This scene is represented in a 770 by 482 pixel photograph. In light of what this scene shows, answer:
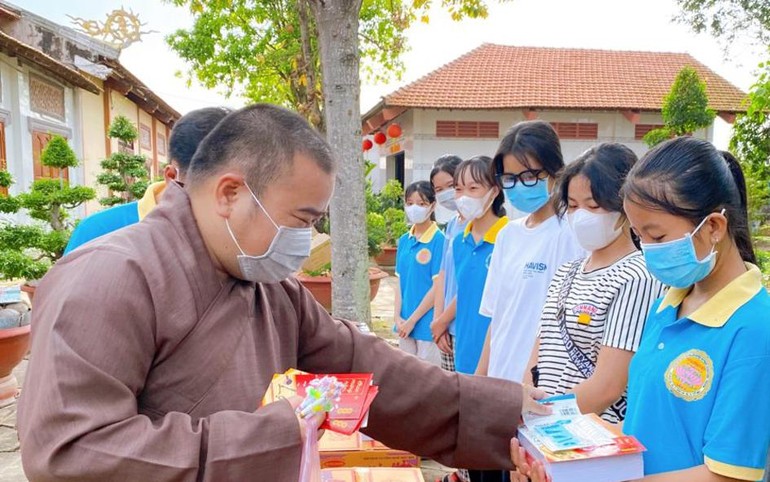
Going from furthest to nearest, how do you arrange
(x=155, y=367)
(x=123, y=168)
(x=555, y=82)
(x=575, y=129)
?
(x=555, y=82) < (x=575, y=129) < (x=123, y=168) < (x=155, y=367)

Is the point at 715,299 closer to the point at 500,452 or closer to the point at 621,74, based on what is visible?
the point at 500,452

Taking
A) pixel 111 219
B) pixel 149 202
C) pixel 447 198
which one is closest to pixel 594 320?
pixel 149 202

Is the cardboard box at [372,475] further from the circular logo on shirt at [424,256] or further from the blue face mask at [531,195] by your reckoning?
the circular logo on shirt at [424,256]

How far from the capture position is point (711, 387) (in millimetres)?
1296

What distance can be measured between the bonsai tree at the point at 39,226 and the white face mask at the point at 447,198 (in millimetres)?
3317

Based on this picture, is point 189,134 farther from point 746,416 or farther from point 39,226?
point 39,226

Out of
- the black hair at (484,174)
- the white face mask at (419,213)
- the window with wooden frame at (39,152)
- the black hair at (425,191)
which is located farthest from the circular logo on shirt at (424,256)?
the window with wooden frame at (39,152)

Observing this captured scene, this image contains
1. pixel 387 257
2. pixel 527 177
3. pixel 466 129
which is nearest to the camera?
pixel 527 177

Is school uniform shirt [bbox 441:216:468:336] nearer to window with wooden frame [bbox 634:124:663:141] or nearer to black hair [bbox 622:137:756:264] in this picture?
black hair [bbox 622:137:756:264]

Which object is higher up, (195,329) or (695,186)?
(695,186)

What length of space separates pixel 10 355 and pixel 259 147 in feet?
13.8

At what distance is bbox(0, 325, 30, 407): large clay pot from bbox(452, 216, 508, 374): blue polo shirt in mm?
3427

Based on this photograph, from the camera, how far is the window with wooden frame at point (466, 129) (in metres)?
14.8

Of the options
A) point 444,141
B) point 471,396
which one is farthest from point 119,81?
point 471,396
